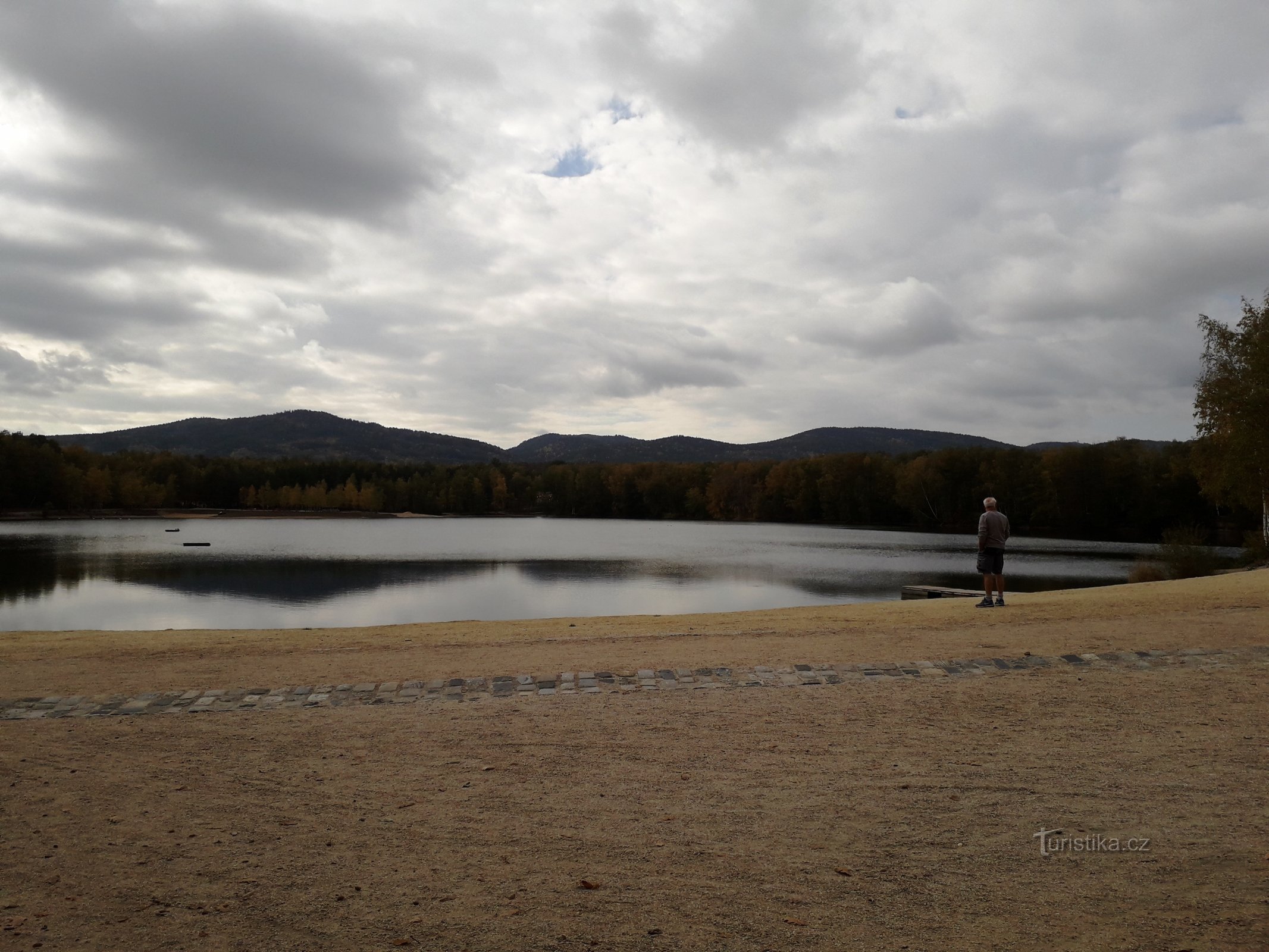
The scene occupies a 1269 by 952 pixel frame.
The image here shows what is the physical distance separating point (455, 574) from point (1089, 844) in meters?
34.0

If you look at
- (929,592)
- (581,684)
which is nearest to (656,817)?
(581,684)

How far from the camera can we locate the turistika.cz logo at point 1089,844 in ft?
14.8

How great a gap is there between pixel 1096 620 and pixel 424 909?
34.6ft

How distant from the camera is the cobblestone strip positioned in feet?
26.3

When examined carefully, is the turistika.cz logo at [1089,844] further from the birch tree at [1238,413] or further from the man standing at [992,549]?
the birch tree at [1238,413]

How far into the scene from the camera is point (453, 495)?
448 feet

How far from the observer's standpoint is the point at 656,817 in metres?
5.07

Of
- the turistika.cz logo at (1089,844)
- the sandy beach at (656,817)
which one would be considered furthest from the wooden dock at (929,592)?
the turistika.cz logo at (1089,844)

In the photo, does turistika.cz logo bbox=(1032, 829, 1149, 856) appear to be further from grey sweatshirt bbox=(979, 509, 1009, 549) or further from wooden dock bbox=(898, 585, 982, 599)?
wooden dock bbox=(898, 585, 982, 599)

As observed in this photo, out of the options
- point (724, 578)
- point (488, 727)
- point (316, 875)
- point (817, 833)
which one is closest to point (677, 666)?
point (488, 727)

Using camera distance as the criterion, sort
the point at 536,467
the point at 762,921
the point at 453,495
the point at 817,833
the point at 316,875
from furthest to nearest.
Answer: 1. the point at 536,467
2. the point at 453,495
3. the point at 817,833
4. the point at 316,875
5. the point at 762,921

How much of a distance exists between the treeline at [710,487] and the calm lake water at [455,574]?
10.3 meters

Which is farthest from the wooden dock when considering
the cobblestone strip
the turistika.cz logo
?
the turistika.cz logo

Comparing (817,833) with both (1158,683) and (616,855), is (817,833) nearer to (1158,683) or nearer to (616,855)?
(616,855)
